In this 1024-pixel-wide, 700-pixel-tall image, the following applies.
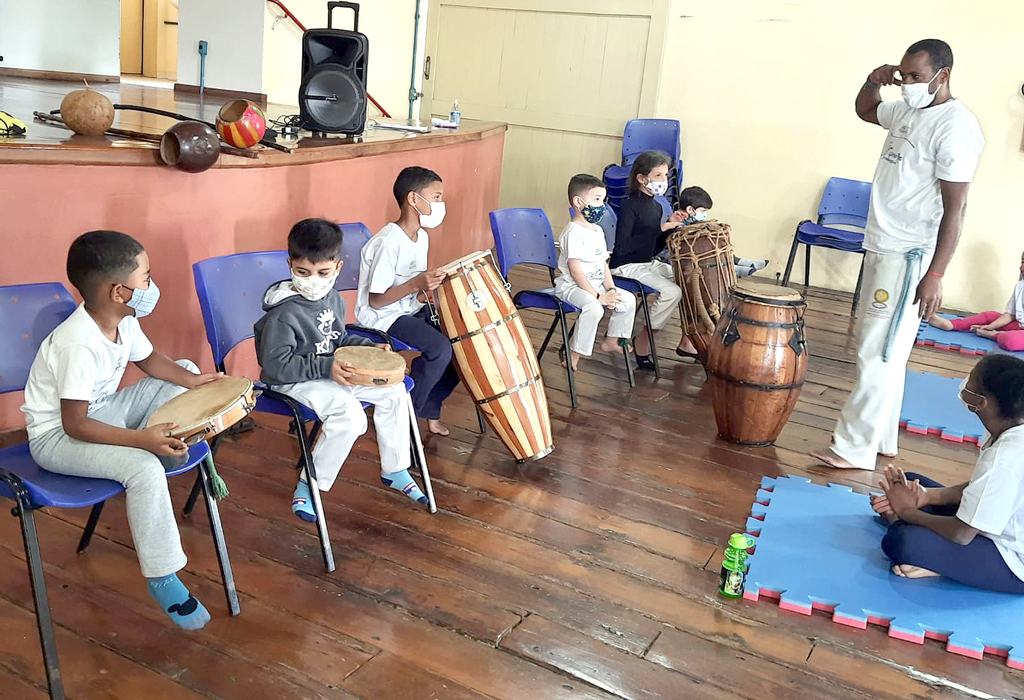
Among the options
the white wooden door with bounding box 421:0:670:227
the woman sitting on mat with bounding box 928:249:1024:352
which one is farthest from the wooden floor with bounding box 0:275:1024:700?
the white wooden door with bounding box 421:0:670:227

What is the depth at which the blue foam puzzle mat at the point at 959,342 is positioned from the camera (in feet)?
18.3

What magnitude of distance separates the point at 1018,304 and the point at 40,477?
5599mm

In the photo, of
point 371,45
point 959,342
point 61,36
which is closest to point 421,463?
point 959,342

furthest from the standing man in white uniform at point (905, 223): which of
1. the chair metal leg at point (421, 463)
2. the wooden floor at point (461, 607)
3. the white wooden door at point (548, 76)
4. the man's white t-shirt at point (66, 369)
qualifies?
the white wooden door at point (548, 76)

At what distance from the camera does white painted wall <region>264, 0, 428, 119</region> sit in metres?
6.50

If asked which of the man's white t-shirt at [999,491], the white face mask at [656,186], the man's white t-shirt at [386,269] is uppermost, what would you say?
the white face mask at [656,186]

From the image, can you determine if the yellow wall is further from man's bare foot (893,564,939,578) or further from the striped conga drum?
man's bare foot (893,564,939,578)

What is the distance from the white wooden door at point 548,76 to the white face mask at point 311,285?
5.21 meters

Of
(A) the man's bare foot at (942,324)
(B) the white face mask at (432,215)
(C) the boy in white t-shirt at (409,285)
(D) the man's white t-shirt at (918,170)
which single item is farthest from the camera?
(A) the man's bare foot at (942,324)

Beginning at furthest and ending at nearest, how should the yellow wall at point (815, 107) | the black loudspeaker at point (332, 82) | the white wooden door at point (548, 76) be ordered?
the white wooden door at point (548, 76) → the yellow wall at point (815, 107) → the black loudspeaker at point (332, 82)

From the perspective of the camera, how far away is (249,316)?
2822 millimetres

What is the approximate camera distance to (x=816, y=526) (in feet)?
9.82

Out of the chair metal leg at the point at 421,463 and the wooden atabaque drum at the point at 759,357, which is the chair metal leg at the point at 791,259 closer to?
the wooden atabaque drum at the point at 759,357

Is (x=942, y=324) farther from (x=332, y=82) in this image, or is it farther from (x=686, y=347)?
(x=332, y=82)
